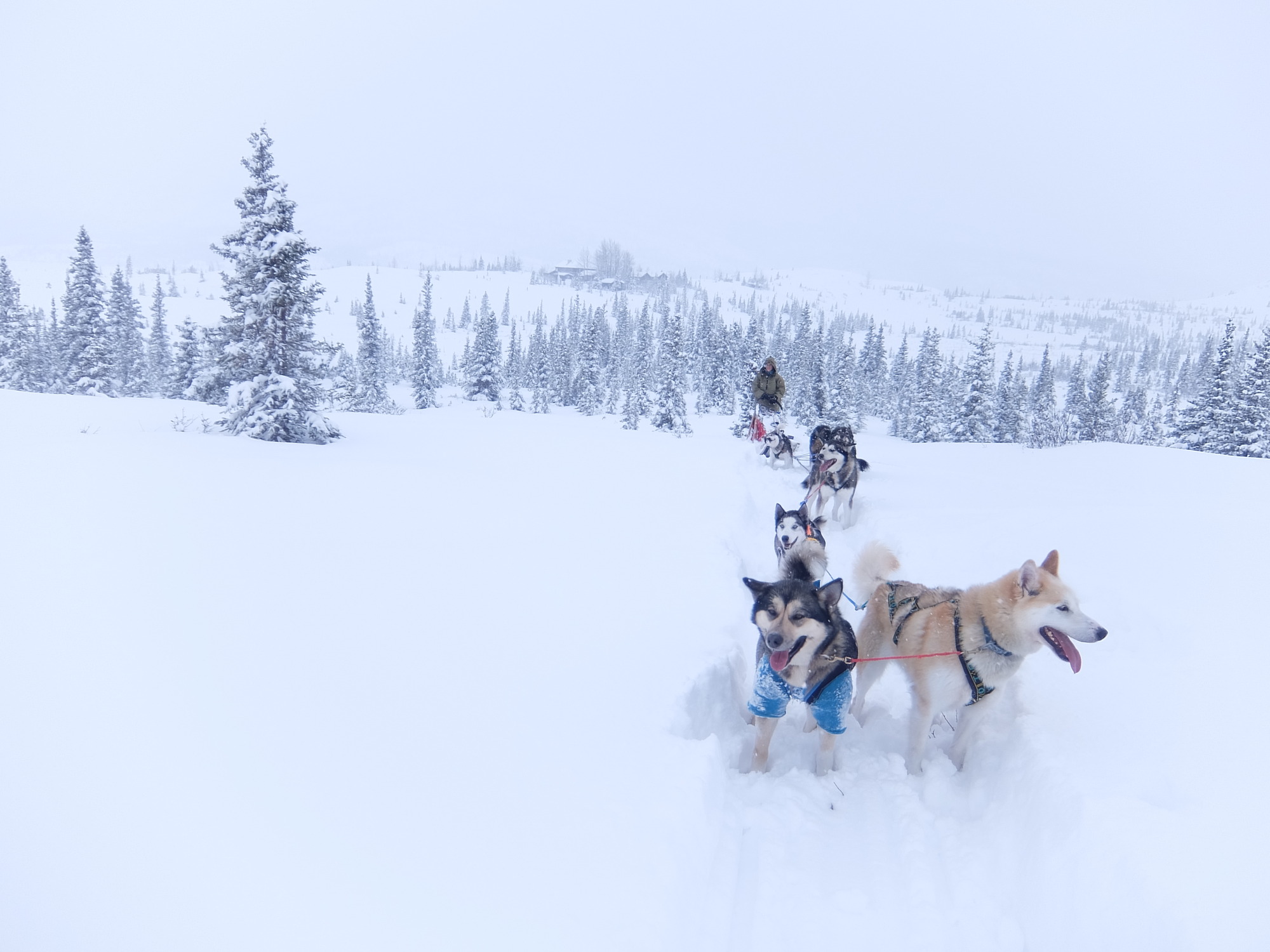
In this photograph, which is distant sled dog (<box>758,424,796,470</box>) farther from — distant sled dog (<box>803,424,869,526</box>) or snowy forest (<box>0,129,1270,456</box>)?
snowy forest (<box>0,129,1270,456</box>)

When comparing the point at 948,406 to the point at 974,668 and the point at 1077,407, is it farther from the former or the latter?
the point at 974,668

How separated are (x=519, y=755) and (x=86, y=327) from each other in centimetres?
3281

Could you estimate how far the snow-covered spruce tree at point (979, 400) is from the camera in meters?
31.2

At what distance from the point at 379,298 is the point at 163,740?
145 meters

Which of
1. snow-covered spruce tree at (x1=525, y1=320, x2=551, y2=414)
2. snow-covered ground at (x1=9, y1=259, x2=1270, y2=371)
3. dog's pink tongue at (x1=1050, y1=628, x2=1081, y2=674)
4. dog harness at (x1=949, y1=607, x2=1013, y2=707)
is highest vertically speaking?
snow-covered ground at (x1=9, y1=259, x2=1270, y2=371)

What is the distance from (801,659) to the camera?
3.52 m

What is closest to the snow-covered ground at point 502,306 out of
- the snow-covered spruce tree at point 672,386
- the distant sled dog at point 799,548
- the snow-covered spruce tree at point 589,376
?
the snow-covered spruce tree at point 589,376

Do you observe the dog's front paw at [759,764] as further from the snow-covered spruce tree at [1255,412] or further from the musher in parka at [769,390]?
the snow-covered spruce tree at [1255,412]

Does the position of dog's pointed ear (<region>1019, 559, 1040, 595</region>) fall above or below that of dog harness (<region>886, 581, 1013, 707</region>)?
above

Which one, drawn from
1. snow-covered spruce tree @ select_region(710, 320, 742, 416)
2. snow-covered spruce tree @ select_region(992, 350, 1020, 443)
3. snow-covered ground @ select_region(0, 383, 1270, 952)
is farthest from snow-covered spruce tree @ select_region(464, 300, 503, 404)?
snow-covered ground @ select_region(0, 383, 1270, 952)

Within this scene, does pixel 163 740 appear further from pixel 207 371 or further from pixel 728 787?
pixel 207 371

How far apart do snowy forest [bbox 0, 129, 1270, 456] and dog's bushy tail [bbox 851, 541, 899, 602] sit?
10.8m

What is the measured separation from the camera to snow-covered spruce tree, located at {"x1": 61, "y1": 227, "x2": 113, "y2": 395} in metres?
24.9

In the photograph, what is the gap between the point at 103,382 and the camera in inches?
1006
